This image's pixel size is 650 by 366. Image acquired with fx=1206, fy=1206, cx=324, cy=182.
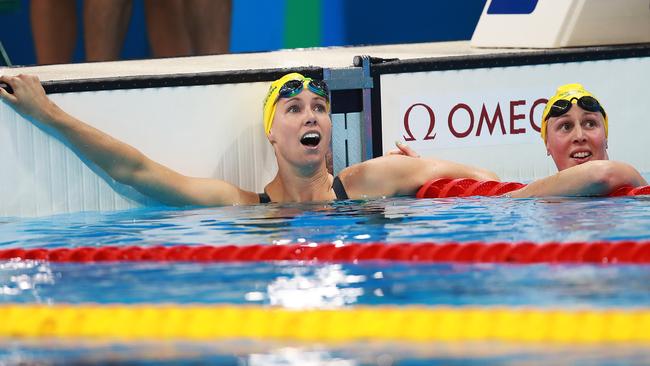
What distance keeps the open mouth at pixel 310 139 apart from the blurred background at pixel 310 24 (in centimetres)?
287

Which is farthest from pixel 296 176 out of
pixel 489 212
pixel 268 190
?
pixel 489 212

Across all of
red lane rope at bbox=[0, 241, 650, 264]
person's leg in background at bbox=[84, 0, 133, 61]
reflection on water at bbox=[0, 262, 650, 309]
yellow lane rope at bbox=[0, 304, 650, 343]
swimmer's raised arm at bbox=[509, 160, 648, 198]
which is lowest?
yellow lane rope at bbox=[0, 304, 650, 343]

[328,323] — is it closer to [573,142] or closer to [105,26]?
[573,142]

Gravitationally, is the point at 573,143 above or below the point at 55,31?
below

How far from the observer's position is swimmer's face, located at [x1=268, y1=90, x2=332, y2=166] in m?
4.99

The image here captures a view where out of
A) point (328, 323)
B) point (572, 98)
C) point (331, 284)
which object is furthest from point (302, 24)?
point (328, 323)

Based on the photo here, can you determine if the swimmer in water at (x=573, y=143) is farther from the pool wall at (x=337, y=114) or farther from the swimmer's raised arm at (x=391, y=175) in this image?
the pool wall at (x=337, y=114)

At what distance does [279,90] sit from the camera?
5051 millimetres

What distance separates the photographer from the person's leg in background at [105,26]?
6.29 meters

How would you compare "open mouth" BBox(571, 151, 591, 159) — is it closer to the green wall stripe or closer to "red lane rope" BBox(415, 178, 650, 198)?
"red lane rope" BBox(415, 178, 650, 198)

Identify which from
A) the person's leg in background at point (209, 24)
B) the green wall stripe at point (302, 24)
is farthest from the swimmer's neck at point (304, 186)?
the green wall stripe at point (302, 24)

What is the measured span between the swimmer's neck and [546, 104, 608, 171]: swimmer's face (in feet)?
3.18

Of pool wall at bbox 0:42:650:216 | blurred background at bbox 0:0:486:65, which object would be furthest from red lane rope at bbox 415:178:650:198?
blurred background at bbox 0:0:486:65

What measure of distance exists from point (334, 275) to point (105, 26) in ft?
11.1
